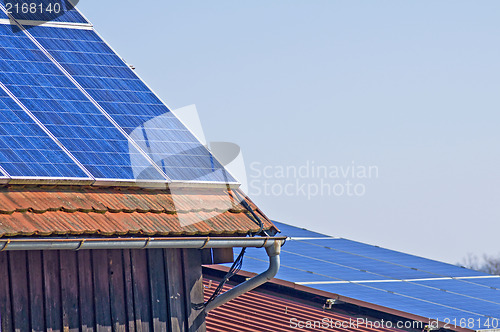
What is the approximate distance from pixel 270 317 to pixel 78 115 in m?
7.54

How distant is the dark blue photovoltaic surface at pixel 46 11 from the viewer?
13.6m

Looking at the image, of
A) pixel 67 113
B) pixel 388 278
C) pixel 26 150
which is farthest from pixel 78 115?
pixel 388 278

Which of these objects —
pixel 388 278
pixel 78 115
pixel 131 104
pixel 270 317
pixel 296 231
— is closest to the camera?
Answer: pixel 78 115

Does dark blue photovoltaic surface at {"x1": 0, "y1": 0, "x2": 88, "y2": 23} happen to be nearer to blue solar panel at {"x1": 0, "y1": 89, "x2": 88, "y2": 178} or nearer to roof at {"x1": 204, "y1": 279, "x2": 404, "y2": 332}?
blue solar panel at {"x1": 0, "y1": 89, "x2": 88, "y2": 178}

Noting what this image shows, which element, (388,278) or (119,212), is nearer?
(119,212)

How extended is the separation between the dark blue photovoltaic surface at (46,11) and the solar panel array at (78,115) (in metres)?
0.02

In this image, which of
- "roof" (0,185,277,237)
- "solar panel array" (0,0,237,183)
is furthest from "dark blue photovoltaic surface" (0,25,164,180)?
"roof" (0,185,277,237)

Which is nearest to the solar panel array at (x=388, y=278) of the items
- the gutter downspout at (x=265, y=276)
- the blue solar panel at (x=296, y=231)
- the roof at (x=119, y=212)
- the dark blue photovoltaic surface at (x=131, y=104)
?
the blue solar panel at (x=296, y=231)

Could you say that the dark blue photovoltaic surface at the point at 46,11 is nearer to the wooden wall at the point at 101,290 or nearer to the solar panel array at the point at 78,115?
the solar panel array at the point at 78,115

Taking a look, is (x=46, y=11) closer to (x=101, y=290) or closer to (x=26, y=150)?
(x=26, y=150)

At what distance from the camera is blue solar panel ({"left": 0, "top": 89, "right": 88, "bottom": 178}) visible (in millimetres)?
11227

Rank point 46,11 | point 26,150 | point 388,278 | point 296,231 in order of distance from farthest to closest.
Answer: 1. point 296,231
2. point 388,278
3. point 46,11
4. point 26,150

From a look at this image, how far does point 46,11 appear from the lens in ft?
46.2

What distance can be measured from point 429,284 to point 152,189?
11.7 meters
